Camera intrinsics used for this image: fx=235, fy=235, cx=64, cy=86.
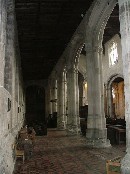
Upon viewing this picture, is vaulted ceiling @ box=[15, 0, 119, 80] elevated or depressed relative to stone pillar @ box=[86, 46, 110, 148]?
elevated

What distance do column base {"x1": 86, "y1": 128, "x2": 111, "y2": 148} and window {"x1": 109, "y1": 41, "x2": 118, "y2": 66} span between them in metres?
12.2

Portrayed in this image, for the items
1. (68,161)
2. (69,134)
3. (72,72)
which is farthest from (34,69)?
(68,161)

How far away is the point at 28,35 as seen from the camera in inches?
588

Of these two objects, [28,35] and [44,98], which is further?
[44,98]

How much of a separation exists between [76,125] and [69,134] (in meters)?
0.81

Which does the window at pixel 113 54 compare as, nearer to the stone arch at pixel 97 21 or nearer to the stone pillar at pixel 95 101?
the stone arch at pixel 97 21

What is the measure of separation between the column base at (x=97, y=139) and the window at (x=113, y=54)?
12243mm

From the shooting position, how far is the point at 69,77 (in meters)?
17.2

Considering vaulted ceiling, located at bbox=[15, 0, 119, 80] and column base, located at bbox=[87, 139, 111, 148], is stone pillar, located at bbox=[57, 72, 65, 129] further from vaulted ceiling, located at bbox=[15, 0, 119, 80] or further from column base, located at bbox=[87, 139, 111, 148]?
column base, located at bbox=[87, 139, 111, 148]

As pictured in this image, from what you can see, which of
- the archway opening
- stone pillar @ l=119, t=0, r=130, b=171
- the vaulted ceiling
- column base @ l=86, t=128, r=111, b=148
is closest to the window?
the vaulted ceiling

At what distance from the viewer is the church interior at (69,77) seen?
672cm

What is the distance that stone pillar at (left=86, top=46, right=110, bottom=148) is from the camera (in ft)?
37.4

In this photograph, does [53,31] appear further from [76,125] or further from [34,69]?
[34,69]

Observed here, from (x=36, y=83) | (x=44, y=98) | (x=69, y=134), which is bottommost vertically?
(x=69, y=134)
